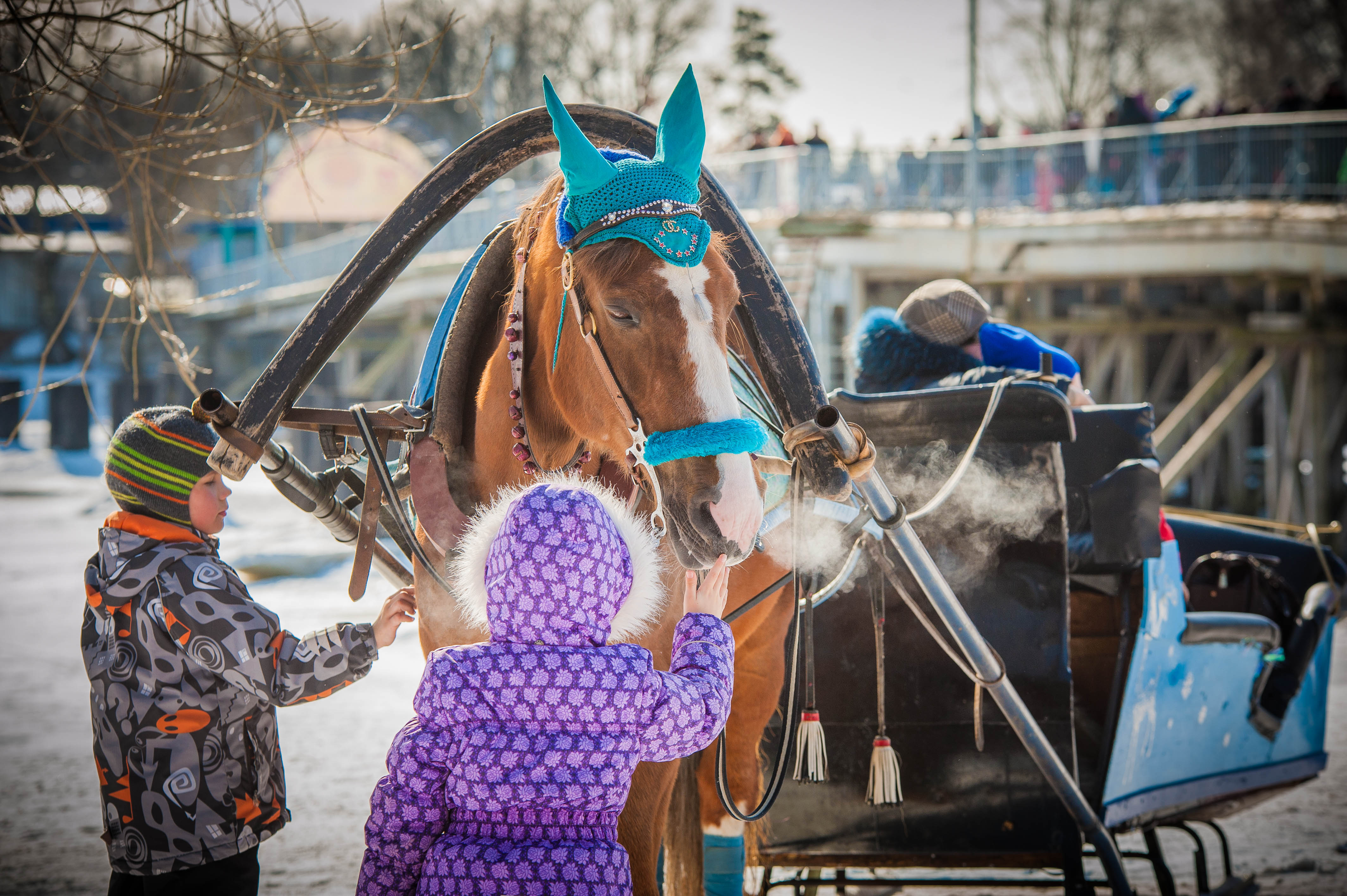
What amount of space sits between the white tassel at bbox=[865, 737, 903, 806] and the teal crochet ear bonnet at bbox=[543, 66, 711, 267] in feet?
4.69

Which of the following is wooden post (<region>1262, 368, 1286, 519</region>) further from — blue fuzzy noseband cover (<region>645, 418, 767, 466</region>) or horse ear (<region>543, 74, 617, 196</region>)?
horse ear (<region>543, 74, 617, 196</region>)

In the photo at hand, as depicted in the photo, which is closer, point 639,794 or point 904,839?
point 639,794

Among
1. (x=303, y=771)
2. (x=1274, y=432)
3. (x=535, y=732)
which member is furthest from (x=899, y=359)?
(x=1274, y=432)

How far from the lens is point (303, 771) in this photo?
5.41 m

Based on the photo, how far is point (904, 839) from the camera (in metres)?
2.93

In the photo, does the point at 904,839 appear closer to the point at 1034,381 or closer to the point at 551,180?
the point at 1034,381

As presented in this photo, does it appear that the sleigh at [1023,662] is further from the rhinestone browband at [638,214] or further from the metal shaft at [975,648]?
the rhinestone browband at [638,214]

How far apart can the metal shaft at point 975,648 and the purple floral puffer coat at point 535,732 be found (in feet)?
2.08

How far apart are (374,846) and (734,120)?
2683cm

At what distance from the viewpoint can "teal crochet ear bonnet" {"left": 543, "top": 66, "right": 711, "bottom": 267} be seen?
1.78m

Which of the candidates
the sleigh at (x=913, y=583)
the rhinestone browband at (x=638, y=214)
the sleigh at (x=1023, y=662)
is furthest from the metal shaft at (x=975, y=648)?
the rhinestone browband at (x=638, y=214)

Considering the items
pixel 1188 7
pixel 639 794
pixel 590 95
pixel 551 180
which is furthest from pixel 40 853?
pixel 1188 7

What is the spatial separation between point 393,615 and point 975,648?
1409mm

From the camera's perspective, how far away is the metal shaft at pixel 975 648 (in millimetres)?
2076
